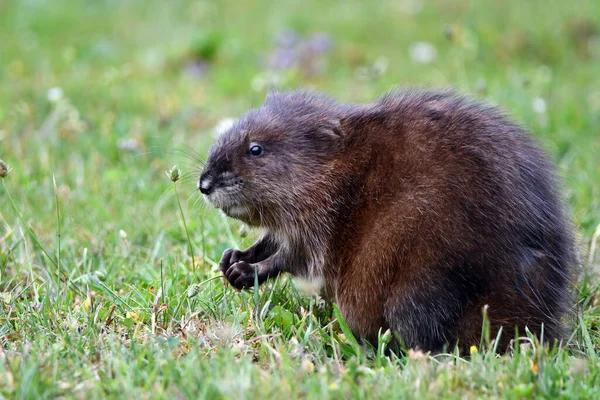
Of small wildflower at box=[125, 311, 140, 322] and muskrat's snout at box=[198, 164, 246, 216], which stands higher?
muskrat's snout at box=[198, 164, 246, 216]

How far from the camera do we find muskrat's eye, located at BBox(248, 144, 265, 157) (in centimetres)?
441

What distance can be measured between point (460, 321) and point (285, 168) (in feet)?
4.00

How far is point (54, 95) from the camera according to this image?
7270 mm

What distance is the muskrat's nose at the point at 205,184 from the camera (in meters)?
4.32

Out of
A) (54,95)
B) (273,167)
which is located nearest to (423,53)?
(54,95)

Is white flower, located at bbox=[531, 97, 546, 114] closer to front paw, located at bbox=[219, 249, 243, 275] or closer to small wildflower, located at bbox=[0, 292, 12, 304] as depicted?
front paw, located at bbox=[219, 249, 243, 275]

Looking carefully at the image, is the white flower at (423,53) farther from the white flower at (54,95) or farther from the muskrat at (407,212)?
the muskrat at (407,212)

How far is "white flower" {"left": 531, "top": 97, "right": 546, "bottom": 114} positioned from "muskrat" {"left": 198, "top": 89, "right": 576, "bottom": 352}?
2.92 meters

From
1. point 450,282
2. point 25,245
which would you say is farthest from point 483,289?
point 25,245

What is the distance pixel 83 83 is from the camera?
784 centimetres

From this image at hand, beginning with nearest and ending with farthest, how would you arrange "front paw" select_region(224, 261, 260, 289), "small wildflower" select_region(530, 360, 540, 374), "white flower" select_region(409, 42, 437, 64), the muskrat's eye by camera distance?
"small wildflower" select_region(530, 360, 540, 374) → "front paw" select_region(224, 261, 260, 289) → the muskrat's eye → "white flower" select_region(409, 42, 437, 64)

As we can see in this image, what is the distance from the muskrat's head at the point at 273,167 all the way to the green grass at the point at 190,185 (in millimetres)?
455

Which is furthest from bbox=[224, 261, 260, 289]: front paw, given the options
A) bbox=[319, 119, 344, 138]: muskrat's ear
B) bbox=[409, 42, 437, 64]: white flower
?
bbox=[409, 42, 437, 64]: white flower

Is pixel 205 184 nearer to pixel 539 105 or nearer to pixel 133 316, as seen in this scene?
pixel 133 316
